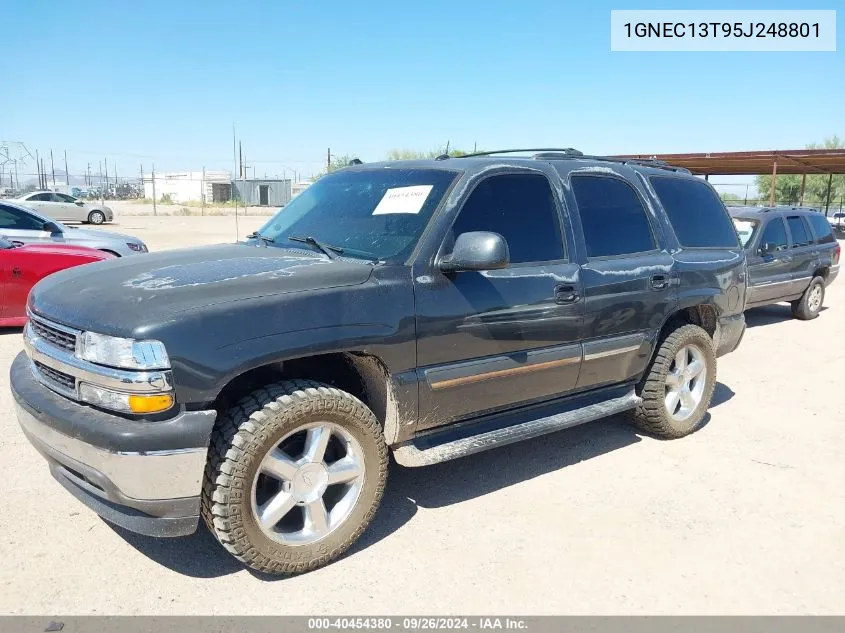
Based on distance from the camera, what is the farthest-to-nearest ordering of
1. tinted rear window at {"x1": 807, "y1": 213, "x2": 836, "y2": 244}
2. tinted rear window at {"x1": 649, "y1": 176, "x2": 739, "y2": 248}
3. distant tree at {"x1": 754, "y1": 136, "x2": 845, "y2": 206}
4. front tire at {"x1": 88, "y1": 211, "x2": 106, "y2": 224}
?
distant tree at {"x1": 754, "y1": 136, "x2": 845, "y2": 206}, front tire at {"x1": 88, "y1": 211, "x2": 106, "y2": 224}, tinted rear window at {"x1": 807, "y1": 213, "x2": 836, "y2": 244}, tinted rear window at {"x1": 649, "y1": 176, "x2": 739, "y2": 248}

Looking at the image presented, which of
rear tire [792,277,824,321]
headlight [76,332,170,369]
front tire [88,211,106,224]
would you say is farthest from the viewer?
front tire [88,211,106,224]

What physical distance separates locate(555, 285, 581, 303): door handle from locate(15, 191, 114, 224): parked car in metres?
29.7

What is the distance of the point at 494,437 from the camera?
12.5 ft

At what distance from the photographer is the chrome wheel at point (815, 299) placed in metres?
10.7

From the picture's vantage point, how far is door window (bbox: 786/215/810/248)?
34.5 feet

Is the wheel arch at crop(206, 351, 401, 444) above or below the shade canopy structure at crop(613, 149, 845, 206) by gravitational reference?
below

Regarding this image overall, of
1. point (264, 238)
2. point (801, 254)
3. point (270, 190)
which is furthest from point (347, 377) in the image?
point (270, 190)

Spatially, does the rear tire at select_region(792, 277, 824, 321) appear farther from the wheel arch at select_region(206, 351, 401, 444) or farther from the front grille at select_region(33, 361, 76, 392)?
the front grille at select_region(33, 361, 76, 392)

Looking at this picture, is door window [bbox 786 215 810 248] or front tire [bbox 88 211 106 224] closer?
door window [bbox 786 215 810 248]

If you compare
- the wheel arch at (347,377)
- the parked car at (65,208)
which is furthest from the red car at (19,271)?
the parked car at (65,208)

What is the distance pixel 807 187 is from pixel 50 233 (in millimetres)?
55137

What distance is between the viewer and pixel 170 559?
10.8ft

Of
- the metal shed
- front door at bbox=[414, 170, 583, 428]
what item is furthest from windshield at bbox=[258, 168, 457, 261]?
the metal shed

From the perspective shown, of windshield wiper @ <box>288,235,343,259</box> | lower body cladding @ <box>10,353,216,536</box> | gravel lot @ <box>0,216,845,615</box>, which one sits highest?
windshield wiper @ <box>288,235,343,259</box>
